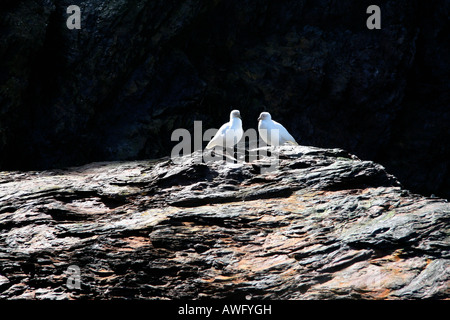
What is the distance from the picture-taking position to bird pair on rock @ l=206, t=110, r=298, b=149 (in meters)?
12.9

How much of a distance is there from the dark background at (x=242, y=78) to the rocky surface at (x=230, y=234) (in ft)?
20.1

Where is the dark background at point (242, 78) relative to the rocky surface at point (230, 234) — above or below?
above

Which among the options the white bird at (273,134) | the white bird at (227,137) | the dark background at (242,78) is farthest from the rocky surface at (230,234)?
the dark background at (242,78)

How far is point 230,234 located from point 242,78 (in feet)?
38.4

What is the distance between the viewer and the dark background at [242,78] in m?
16.7

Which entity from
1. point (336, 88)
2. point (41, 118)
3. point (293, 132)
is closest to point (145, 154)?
point (41, 118)

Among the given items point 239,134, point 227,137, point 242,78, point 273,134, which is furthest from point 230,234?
point 242,78

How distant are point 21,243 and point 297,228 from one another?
4844 millimetres

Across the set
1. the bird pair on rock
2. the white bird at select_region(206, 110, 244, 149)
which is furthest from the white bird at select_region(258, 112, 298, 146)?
the white bird at select_region(206, 110, 244, 149)

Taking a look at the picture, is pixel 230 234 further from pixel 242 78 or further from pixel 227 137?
pixel 242 78

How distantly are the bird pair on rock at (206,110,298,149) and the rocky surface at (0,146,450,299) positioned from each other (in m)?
1.91

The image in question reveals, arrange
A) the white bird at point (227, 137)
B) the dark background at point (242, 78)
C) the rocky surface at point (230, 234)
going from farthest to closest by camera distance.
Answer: the dark background at point (242, 78) < the white bird at point (227, 137) < the rocky surface at point (230, 234)

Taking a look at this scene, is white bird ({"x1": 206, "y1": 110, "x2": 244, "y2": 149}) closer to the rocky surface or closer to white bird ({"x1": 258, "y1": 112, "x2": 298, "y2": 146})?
white bird ({"x1": 258, "y1": 112, "x2": 298, "y2": 146})

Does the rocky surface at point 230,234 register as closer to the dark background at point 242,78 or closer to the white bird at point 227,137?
the white bird at point 227,137
